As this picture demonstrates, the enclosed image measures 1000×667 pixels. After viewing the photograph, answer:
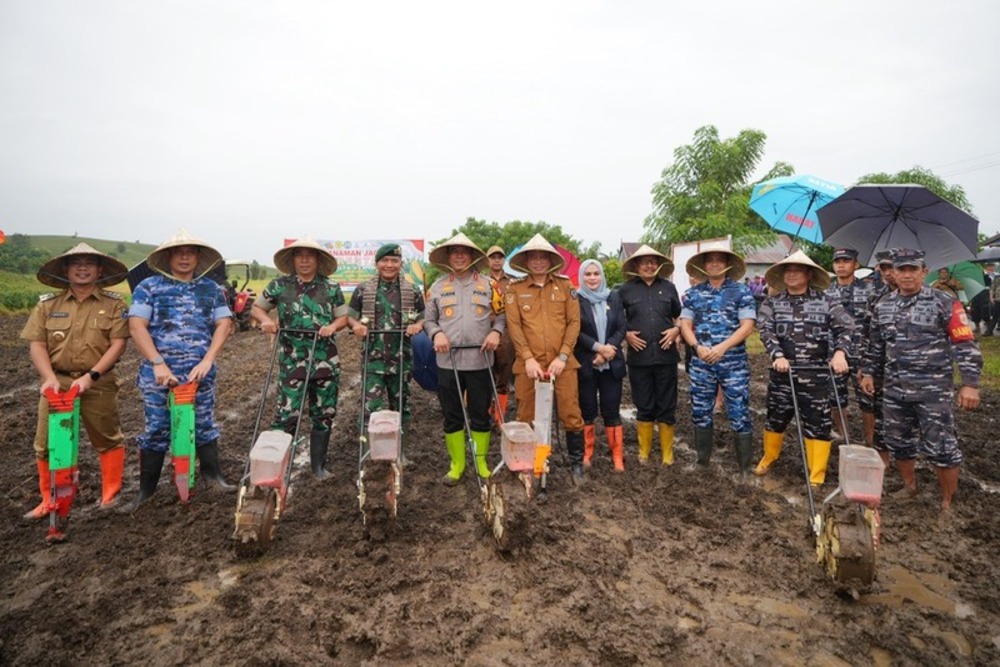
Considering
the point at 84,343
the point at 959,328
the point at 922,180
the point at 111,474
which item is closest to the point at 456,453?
the point at 111,474

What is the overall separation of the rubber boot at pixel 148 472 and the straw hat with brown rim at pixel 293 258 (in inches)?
69.4

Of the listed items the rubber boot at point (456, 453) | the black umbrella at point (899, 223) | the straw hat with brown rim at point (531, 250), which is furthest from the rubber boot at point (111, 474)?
the black umbrella at point (899, 223)

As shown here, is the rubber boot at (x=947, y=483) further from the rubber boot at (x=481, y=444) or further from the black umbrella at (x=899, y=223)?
the rubber boot at (x=481, y=444)

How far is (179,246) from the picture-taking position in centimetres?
399

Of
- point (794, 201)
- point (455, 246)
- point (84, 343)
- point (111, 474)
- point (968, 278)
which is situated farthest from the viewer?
point (968, 278)

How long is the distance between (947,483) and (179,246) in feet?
19.8

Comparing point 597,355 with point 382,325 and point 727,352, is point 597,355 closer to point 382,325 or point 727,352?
point 727,352

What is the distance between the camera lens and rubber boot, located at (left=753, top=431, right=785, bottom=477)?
4.64m

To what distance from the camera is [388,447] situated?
3.44 meters

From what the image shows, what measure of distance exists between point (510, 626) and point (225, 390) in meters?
7.24

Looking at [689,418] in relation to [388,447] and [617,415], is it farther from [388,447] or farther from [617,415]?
[388,447]


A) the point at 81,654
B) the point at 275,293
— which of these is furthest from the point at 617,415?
the point at 81,654

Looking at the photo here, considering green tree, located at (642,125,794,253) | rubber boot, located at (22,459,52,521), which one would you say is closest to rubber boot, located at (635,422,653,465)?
rubber boot, located at (22,459,52,521)

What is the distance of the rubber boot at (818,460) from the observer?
427cm
